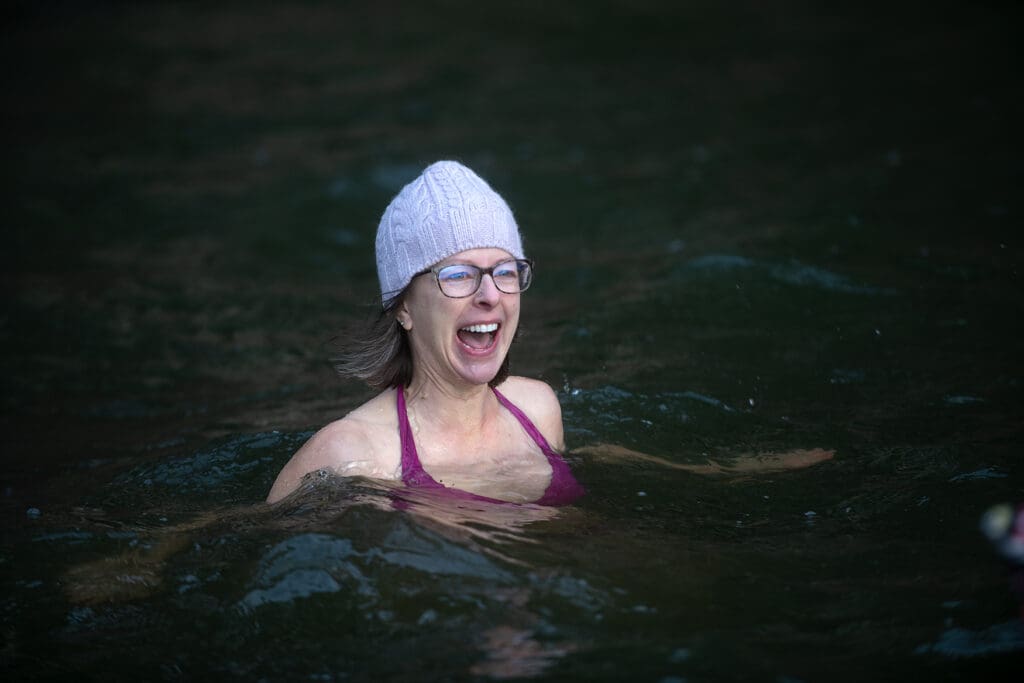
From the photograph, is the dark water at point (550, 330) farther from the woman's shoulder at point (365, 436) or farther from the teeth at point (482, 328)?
the teeth at point (482, 328)

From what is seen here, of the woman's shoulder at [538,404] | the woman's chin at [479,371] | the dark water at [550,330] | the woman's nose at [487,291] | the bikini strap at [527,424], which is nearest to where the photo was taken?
the dark water at [550,330]

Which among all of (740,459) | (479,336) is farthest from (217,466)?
(740,459)

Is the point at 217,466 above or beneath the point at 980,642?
above

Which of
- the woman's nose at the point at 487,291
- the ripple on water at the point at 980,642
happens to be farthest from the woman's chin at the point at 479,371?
the ripple on water at the point at 980,642

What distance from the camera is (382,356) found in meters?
5.05

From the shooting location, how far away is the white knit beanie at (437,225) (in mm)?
4734

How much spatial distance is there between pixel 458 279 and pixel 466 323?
18 centimetres

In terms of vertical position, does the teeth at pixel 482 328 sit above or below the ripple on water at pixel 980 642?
above

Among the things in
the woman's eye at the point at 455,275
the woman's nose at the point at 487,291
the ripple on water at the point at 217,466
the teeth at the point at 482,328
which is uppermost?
the woman's eye at the point at 455,275

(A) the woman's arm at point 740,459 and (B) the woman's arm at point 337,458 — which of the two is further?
(A) the woman's arm at point 740,459

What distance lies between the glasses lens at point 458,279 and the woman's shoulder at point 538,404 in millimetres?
852

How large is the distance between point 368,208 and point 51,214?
307 centimetres

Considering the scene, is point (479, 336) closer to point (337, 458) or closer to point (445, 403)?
point (445, 403)

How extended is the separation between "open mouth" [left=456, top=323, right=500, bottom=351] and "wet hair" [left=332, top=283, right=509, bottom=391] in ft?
1.09
